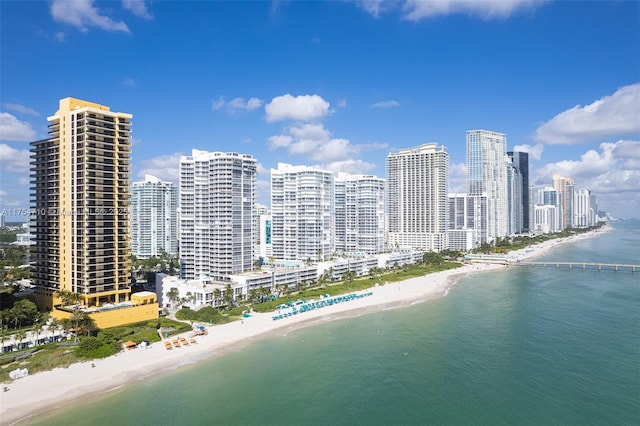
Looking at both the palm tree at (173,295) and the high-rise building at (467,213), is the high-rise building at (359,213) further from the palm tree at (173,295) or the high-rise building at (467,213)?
the palm tree at (173,295)

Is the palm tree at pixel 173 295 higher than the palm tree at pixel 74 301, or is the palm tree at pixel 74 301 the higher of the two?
the palm tree at pixel 74 301

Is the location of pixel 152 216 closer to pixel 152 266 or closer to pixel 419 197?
pixel 152 266

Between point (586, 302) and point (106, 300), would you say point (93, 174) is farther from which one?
point (586, 302)

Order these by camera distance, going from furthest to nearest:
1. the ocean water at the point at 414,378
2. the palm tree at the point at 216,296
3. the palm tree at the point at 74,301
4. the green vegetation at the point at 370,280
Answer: the green vegetation at the point at 370,280
the palm tree at the point at 216,296
the palm tree at the point at 74,301
the ocean water at the point at 414,378

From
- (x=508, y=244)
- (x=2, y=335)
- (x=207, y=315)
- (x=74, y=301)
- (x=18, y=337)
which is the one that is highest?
(x=74, y=301)

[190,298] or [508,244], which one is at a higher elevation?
[508,244]

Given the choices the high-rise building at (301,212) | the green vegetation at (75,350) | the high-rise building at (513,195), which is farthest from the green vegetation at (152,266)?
the high-rise building at (513,195)

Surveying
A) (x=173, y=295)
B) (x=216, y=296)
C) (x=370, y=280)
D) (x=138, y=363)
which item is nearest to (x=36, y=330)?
(x=138, y=363)
